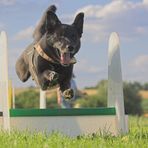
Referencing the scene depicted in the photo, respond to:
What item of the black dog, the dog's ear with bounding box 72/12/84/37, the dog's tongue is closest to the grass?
the black dog

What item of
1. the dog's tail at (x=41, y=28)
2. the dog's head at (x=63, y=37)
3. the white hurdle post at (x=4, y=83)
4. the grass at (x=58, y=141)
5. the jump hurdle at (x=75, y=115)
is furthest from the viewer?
the dog's tail at (x=41, y=28)

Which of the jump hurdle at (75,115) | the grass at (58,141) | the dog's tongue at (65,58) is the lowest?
the grass at (58,141)

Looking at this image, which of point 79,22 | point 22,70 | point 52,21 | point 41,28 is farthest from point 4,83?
point 79,22

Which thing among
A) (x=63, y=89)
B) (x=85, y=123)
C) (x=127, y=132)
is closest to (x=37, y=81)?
(x=63, y=89)

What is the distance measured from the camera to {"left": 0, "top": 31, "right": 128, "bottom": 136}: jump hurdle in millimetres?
6223

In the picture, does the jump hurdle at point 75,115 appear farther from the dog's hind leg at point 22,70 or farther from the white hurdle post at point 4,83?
the dog's hind leg at point 22,70

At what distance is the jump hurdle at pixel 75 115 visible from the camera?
20.4 ft

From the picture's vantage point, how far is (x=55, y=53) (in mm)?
5922

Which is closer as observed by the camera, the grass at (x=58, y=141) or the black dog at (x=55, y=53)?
the grass at (x=58, y=141)

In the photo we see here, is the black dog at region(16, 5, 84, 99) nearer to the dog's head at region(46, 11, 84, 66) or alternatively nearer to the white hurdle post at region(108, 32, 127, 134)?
the dog's head at region(46, 11, 84, 66)

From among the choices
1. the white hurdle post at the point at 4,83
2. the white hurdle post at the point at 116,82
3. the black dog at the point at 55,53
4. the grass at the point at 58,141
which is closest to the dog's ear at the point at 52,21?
the black dog at the point at 55,53

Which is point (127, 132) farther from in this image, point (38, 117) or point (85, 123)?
point (38, 117)

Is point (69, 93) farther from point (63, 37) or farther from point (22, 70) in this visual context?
point (22, 70)

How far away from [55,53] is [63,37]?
270 millimetres
